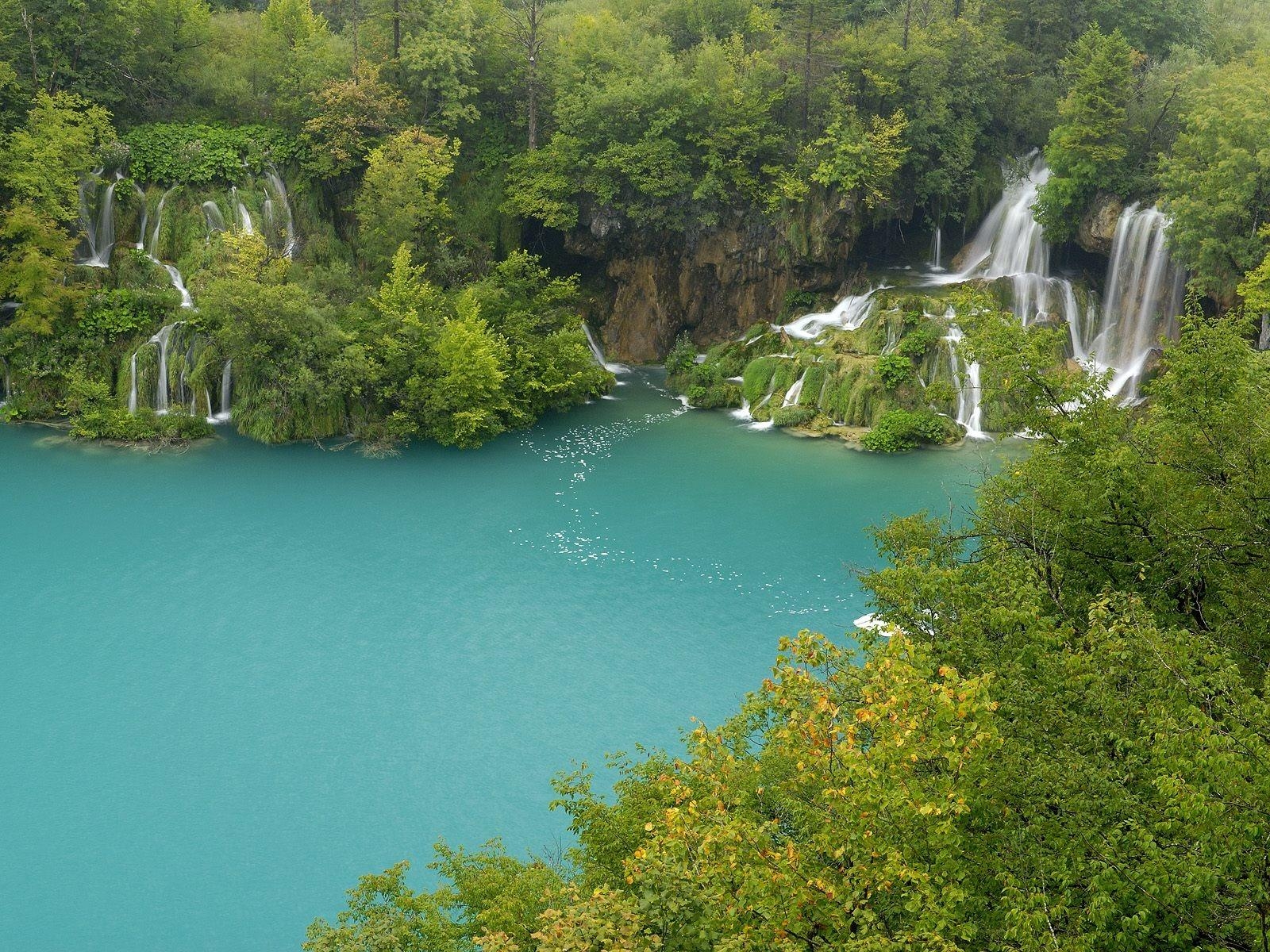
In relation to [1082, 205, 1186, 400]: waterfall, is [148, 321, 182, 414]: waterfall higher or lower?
lower

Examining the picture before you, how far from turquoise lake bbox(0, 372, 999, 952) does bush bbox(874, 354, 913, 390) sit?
300 cm

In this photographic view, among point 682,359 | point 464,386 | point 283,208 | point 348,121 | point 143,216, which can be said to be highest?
point 348,121

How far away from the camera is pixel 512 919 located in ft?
33.5

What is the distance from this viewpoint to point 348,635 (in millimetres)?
21969

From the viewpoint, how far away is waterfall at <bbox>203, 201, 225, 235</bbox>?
34.8 m

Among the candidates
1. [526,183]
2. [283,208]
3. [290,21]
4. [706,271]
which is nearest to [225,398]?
[283,208]

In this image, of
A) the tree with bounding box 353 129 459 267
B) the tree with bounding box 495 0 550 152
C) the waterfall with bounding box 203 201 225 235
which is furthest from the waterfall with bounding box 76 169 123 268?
the tree with bounding box 495 0 550 152

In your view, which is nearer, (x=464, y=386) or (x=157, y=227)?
(x=464, y=386)

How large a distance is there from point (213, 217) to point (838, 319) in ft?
69.3

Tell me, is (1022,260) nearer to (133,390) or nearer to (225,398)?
(225,398)

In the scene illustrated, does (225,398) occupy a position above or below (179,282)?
below

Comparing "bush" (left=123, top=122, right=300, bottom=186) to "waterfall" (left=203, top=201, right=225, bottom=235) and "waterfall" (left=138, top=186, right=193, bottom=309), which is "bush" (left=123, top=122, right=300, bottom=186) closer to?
"waterfall" (left=138, top=186, right=193, bottom=309)

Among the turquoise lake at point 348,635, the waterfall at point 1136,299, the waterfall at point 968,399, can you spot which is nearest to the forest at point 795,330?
the waterfall at point 968,399

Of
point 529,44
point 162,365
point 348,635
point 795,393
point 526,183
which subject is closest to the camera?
point 348,635
